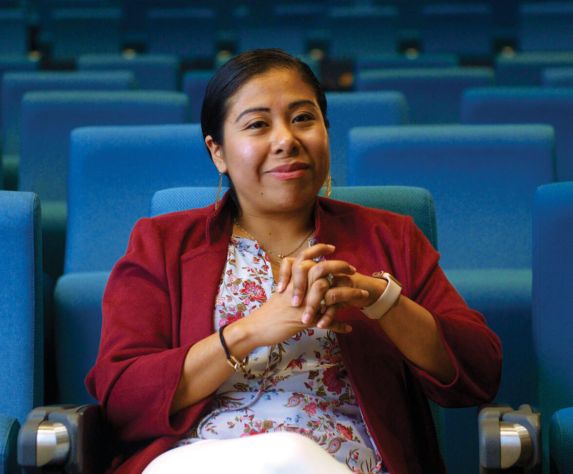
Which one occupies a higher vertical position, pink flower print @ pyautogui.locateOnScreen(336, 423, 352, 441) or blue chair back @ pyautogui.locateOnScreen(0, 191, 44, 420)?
blue chair back @ pyautogui.locateOnScreen(0, 191, 44, 420)

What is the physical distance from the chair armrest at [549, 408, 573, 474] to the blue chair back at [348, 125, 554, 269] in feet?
2.95

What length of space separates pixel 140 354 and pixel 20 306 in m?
0.27

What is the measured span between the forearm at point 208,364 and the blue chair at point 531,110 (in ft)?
6.18

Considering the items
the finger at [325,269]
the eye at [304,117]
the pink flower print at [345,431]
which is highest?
the eye at [304,117]

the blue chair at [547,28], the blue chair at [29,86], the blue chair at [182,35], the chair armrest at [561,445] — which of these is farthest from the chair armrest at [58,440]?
the blue chair at [182,35]

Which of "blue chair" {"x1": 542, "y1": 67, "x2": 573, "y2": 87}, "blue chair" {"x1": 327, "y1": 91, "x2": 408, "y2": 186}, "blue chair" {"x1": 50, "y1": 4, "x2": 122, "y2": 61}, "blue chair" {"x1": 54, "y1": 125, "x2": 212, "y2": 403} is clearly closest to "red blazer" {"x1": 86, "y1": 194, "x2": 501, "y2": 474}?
"blue chair" {"x1": 54, "y1": 125, "x2": 212, "y2": 403}

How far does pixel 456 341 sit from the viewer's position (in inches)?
66.0

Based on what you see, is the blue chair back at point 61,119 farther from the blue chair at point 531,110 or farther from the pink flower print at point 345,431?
the pink flower print at point 345,431

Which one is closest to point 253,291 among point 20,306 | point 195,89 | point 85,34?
point 20,306

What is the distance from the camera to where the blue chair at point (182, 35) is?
668 cm

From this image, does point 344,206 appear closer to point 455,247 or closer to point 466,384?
point 466,384

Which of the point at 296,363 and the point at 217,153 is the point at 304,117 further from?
the point at 296,363

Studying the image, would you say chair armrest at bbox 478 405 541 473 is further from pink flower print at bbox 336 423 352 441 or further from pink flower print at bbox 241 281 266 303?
pink flower print at bbox 241 281 266 303

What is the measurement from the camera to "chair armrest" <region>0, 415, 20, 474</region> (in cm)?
166
